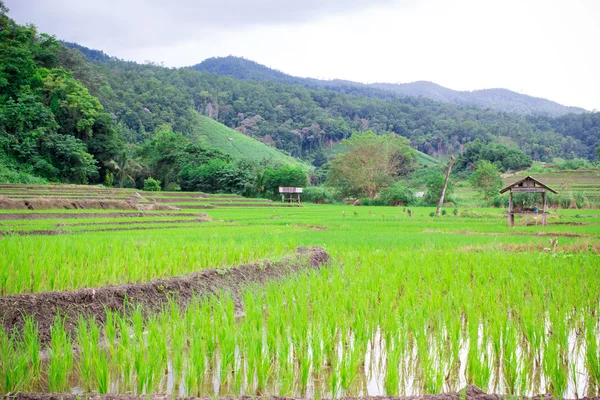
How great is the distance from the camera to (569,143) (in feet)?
279

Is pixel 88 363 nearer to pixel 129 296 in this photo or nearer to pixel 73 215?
pixel 129 296

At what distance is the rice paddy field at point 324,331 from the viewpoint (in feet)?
12.0

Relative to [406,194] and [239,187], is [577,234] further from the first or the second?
[239,187]

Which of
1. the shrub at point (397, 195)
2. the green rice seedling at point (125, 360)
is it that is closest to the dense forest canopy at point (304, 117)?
the shrub at point (397, 195)

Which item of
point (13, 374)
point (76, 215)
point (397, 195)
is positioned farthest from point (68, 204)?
point (397, 195)

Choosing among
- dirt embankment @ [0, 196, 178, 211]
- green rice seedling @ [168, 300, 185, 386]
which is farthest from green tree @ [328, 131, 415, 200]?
green rice seedling @ [168, 300, 185, 386]

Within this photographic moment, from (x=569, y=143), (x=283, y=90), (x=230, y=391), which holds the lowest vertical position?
(x=230, y=391)

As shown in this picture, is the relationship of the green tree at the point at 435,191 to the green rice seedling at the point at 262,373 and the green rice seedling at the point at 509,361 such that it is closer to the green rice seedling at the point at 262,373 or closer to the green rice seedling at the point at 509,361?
the green rice seedling at the point at 509,361

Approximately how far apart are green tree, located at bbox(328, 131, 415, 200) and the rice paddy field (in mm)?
37793

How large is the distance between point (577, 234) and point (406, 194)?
Result: 2853 centimetres

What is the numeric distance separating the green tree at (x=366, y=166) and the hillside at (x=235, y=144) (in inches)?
1132

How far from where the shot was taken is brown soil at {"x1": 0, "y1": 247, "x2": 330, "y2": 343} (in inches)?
193

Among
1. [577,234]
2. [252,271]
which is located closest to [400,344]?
[252,271]

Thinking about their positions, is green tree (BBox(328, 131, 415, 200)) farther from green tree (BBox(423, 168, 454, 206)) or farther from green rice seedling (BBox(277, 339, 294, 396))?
green rice seedling (BBox(277, 339, 294, 396))
